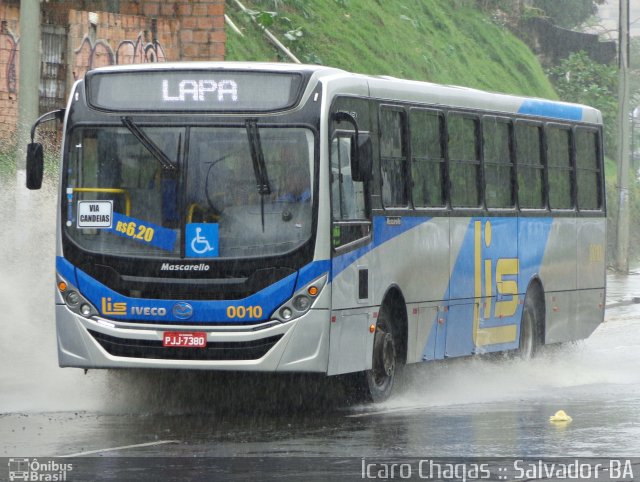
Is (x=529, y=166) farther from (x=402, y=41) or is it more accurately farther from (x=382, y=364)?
(x=402, y=41)

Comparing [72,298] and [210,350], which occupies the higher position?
[72,298]

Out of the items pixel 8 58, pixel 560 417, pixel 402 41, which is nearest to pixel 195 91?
pixel 560 417

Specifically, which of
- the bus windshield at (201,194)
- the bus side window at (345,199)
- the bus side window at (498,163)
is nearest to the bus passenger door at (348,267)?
the bus side window at (345,199)

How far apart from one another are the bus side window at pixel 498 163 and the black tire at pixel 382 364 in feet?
9.87

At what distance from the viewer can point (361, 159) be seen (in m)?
13.6

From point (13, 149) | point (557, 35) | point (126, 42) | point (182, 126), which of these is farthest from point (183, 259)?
point (557, 35)

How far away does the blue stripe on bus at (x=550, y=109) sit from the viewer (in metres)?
18.9

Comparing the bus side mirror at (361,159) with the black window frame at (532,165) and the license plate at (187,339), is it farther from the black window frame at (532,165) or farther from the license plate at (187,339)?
the black window frame at (532,165)

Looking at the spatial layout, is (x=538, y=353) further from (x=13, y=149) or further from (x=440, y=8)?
(x=440, y=8)

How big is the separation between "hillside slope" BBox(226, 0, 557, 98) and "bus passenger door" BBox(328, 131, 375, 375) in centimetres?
1775

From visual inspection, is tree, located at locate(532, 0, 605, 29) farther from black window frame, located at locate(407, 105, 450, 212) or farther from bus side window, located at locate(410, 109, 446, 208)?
bus side window, located at locate(410, 109, 446, 208)

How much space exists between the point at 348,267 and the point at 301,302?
26.7 inches

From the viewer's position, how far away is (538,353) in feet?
64.3

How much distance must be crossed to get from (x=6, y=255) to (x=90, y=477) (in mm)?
10432
